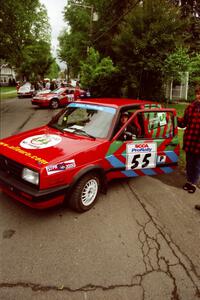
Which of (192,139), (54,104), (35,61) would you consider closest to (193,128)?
(192,139)

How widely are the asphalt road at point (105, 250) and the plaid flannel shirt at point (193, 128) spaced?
96 centimetres

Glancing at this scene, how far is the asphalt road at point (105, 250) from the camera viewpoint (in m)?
2.42

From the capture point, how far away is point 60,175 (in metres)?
3.26

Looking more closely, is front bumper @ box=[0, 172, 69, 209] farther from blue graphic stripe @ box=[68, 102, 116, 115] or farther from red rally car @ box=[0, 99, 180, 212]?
blue graphic stripe @ box=[68, 102, 116, 115]

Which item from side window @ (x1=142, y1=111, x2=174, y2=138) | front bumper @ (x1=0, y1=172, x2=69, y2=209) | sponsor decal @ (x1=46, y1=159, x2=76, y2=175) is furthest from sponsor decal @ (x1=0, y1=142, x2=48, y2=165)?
side window @ (x1=142, y1=111, x2=174, y2=138)

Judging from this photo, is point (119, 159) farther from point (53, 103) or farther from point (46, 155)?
point (53, 103)

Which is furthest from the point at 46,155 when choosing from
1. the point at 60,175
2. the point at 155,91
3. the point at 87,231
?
the point at 155,91

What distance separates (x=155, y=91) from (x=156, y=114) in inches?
547

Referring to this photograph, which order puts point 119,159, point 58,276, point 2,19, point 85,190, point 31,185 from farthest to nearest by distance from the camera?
point 2,19 → point 119,159 → point 85,190 → point 31,185 → point 58,276

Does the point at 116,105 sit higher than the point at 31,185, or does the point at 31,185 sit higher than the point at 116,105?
the point at 116,105

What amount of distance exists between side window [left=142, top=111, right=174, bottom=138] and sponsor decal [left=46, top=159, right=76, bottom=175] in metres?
1.75

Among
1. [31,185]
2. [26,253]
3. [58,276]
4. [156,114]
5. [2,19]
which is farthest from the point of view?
[2,19]

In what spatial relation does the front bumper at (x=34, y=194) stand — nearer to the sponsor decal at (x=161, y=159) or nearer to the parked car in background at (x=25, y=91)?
the sponsor decal at (x=161, y=159)

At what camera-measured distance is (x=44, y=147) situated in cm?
361
